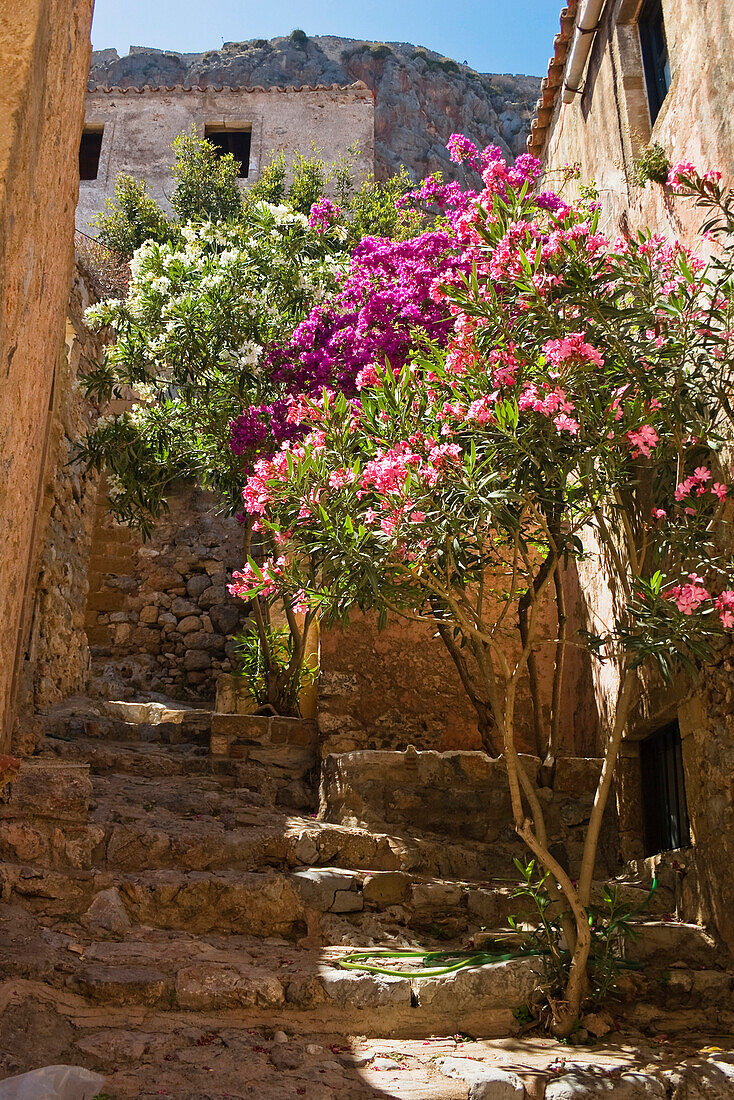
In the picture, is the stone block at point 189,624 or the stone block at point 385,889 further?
the stone block at point 189,624


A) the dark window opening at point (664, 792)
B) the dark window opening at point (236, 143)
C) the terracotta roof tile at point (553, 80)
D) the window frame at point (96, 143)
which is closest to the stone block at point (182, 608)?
the terracotta roof tile at point (553, 80)

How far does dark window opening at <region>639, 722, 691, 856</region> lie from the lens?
5461 millimetres

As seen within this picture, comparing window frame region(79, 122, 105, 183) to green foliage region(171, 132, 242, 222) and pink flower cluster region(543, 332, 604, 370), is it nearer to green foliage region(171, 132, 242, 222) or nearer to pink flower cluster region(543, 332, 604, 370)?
green foliage region(171, 132, 242, 222)

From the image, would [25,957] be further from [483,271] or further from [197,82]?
[197,82]

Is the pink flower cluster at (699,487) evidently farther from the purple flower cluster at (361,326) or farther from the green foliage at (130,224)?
the green foliage at (130,224)

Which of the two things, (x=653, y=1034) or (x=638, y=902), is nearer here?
(x=653, y=1034)

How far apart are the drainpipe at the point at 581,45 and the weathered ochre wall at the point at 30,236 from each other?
491 centimetres

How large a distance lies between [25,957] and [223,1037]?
2.95 feet

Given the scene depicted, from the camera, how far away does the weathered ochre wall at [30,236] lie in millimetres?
2148

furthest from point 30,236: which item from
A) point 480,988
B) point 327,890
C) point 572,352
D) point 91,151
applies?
point 91,151

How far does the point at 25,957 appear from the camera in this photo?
391 centimetres

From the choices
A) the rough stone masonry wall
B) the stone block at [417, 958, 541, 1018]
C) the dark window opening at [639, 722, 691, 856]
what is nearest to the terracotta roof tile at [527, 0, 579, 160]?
the rough stone masonry wall

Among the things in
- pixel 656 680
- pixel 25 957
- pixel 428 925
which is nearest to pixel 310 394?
pixel 656 680

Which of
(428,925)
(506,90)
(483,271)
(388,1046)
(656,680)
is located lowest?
(388,1046)
